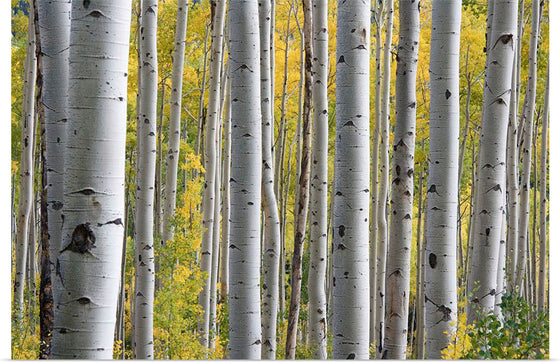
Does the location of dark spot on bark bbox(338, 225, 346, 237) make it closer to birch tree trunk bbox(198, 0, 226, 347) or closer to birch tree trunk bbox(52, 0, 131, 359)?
birch tree trunk bbox(52, 0, 131, 359)

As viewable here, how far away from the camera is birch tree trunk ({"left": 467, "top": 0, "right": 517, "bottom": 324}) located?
390 centimetres

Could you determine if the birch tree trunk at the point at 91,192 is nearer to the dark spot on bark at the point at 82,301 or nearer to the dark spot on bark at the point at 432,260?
the dark spot on bark at the point at 82,301

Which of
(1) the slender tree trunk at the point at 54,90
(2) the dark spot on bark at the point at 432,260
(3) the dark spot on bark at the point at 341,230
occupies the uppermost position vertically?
(1) the slender tree trunk at the point at 54,90

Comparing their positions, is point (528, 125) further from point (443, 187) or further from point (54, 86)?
point (54, 86)

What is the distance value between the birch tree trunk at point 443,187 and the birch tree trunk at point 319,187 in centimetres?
269

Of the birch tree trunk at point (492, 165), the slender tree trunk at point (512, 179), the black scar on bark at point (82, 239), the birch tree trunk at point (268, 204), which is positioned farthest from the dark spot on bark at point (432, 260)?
the slender tree trunk at point (512, 179)

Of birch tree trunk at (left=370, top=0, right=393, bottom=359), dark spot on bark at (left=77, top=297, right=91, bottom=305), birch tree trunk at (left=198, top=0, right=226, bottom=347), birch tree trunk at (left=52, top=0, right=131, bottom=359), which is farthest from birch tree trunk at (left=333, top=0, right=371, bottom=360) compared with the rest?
birch tree trunk at (left=370, top=0, right=393, bottom=359)

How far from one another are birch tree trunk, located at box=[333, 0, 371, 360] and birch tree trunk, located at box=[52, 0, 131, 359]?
4.87 feet

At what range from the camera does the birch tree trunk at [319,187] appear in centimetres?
650

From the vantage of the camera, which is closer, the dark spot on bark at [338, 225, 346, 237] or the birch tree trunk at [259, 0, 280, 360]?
the dark spot on bark at [338, 225, 346, 237]

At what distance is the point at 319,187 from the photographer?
6871 millimetres

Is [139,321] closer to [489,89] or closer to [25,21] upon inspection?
[489,89]
